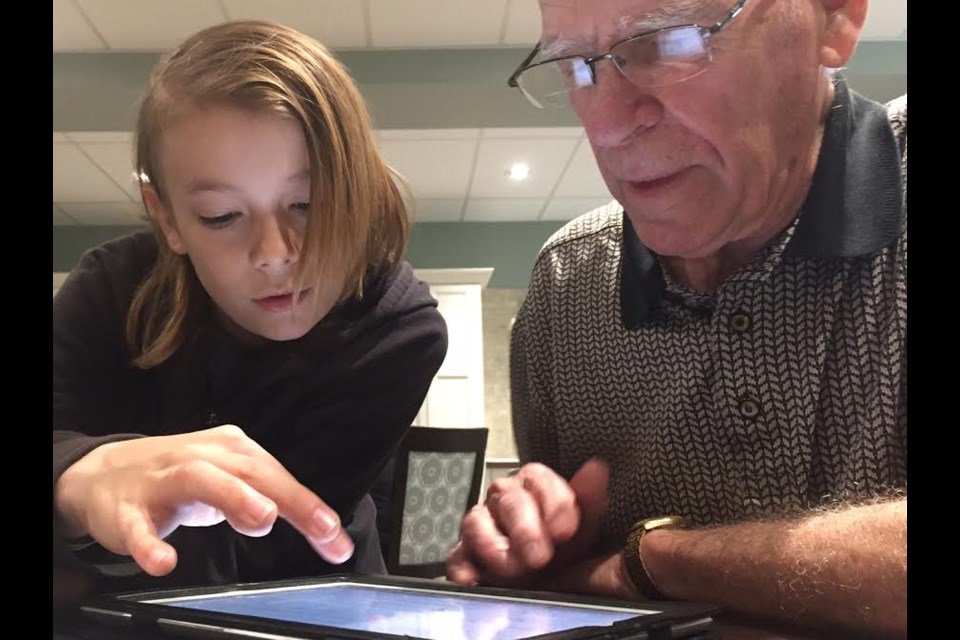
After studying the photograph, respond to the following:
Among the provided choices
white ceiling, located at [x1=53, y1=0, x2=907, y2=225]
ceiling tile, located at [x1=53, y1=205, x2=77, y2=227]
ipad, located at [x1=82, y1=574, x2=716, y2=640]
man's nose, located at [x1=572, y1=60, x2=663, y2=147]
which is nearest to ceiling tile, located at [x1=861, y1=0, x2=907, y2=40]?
white ceiling, located at [x1=53, y1=0, x2=907, y2=225]

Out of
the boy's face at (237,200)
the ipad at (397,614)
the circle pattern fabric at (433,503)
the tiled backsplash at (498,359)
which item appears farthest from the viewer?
the circle pattern fabric at (433,503)

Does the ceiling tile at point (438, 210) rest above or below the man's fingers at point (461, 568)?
above

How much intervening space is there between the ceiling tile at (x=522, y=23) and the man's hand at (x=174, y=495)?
1.00ft

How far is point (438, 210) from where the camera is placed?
60cm

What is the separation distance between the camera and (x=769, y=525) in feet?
1.35

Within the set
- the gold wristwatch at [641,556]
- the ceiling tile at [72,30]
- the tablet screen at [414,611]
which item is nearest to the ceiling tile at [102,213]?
the ceiling tile at [72,30]

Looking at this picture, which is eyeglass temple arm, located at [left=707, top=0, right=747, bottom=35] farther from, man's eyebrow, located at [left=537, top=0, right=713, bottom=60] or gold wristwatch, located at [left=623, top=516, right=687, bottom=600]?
gold wristwatch, located at [left=623, top=516, right=687, bottom=600]

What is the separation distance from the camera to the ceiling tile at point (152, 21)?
1.58 feet

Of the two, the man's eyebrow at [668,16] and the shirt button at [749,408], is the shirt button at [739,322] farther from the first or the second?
the man's eyebrow at [668,16]

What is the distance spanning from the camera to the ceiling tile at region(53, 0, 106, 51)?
54 cm

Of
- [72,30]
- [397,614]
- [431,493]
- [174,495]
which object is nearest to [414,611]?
[397,614]

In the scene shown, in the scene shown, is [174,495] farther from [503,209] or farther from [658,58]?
[503,209]

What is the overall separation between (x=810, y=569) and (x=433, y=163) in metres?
0.34
